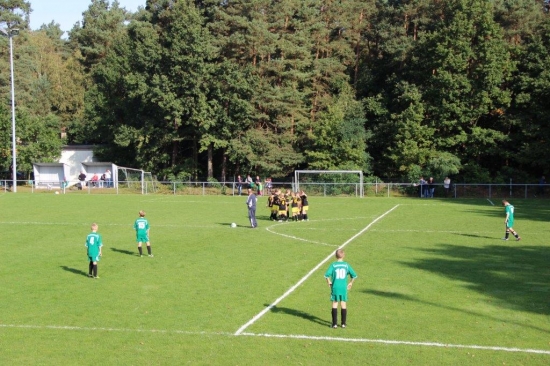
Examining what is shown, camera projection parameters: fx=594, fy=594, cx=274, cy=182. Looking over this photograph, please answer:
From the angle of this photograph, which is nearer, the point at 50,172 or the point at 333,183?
the point at 333,183

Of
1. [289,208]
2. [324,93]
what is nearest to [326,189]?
[324,93]

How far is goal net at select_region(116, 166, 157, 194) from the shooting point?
5472 cm

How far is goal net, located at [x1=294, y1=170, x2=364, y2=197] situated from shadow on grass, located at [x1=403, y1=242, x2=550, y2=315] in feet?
88.1

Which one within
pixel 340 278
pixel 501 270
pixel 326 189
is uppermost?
pixel 326 189

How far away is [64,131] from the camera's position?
8050 centimetres

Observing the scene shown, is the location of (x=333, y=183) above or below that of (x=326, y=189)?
above

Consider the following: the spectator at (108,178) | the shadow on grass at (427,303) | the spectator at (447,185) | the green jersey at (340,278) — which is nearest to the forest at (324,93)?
the spectator at (447,185)

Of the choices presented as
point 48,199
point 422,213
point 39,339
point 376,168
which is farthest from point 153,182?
point 39,339

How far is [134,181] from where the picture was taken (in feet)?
182

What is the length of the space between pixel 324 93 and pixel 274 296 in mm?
49728

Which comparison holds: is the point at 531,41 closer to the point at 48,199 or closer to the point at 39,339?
the point at 48,199

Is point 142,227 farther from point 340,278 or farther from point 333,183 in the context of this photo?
point 333,183

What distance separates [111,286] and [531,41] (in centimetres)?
4963

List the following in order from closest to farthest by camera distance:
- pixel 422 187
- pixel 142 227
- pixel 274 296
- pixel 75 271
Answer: pixel 274 296
pixel 75 271
pixel 142 227
pixel 422 187
